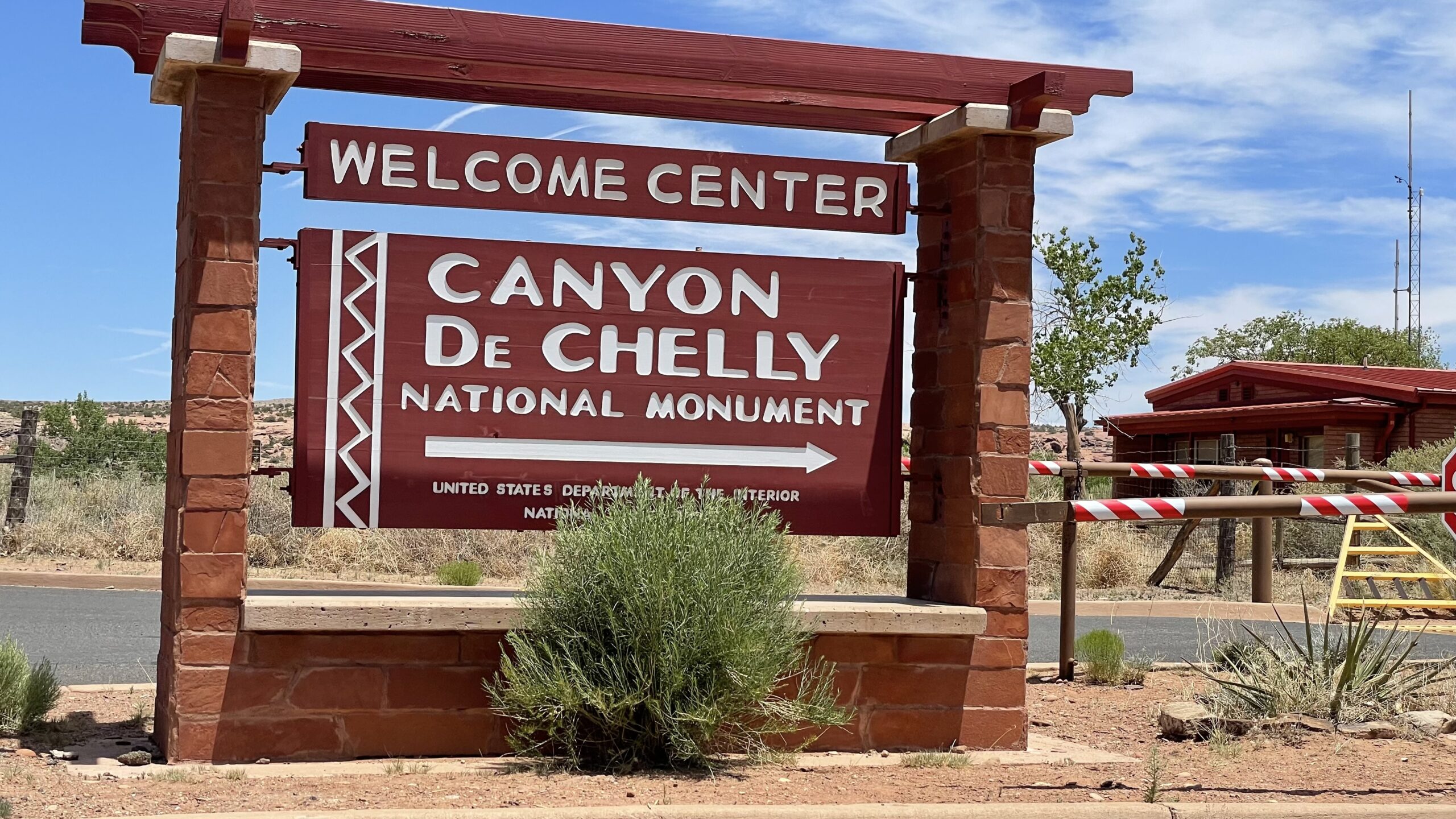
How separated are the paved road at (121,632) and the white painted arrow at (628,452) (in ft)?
10.8

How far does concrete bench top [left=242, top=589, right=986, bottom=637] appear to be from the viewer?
651 cm

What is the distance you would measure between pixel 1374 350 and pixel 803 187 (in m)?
53.4

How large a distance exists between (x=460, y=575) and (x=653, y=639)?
9563 mm

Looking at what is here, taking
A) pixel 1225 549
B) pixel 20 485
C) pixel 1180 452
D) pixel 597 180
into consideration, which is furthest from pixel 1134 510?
pixel 1180 452

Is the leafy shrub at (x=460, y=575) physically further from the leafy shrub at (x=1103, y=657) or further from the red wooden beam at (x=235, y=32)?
the red wooden beam at (x=235, y=32)

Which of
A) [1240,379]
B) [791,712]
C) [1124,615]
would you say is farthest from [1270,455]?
[791,712]

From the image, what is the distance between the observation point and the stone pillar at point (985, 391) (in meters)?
7.36

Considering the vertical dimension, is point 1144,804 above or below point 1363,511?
below

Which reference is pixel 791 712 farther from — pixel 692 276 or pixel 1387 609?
pixel 1387 609

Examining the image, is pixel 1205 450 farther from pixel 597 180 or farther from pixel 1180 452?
pixel 597 180

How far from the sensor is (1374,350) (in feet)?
181

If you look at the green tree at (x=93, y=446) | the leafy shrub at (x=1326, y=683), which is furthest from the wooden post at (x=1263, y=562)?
the green tree at (x=93, y=446)

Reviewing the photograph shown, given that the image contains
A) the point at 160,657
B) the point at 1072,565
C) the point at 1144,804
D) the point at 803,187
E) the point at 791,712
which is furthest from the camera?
the point at 1072,565

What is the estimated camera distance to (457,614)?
666cm
